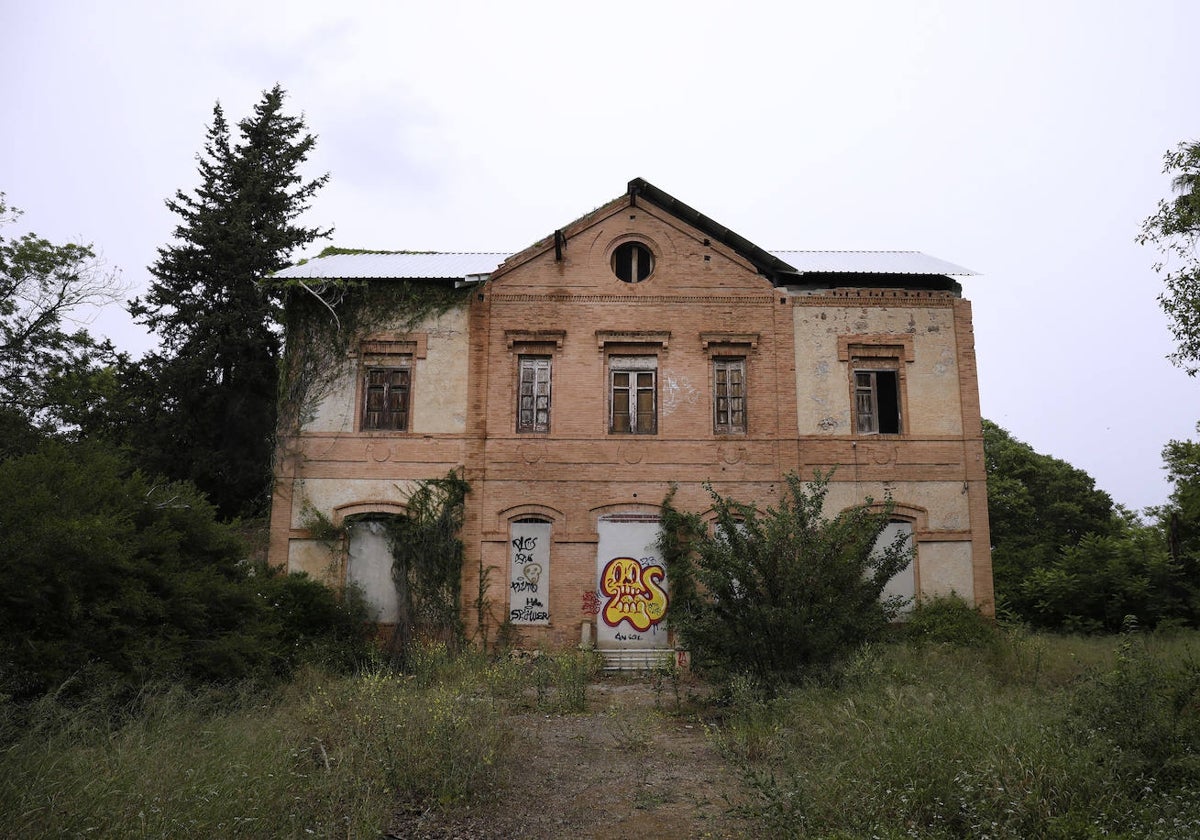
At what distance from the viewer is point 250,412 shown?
75.3 ft

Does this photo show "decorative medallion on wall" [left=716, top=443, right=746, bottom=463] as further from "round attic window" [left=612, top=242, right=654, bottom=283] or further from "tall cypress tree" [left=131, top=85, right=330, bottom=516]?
"tall cypress tree" [left=131, top=85, right=330, bottom=516]

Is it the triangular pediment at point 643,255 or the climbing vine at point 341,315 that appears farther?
the triangular pediment at point 643,255

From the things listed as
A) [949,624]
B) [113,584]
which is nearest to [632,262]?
[949,624]

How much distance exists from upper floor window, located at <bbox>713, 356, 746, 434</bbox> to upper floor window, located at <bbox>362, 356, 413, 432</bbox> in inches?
238

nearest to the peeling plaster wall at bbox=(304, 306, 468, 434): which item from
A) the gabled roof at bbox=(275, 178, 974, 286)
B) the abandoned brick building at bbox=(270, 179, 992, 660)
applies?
the abandoned brick building at bbox=(270, 179, 992, 660)

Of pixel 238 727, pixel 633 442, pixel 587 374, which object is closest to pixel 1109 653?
pixel 633 442

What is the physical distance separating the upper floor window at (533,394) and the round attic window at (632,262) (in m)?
2.35

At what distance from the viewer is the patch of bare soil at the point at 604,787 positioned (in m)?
6.03

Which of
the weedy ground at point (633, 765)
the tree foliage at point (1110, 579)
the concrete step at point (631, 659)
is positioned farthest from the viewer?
the tree foliage at point (1110, 579)

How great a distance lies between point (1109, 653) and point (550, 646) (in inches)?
356

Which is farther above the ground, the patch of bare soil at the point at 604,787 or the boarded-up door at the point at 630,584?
the boarded-up door at the point at 630,584

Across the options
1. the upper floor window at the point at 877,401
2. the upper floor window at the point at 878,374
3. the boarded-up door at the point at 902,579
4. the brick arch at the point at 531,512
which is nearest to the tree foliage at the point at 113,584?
the brick arch at the point at 531,512

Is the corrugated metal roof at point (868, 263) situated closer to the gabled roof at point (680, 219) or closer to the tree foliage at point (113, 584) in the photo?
the gabled roof at point (680, 219)

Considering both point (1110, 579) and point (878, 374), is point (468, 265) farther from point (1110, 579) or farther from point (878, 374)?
point (1110, 579)
